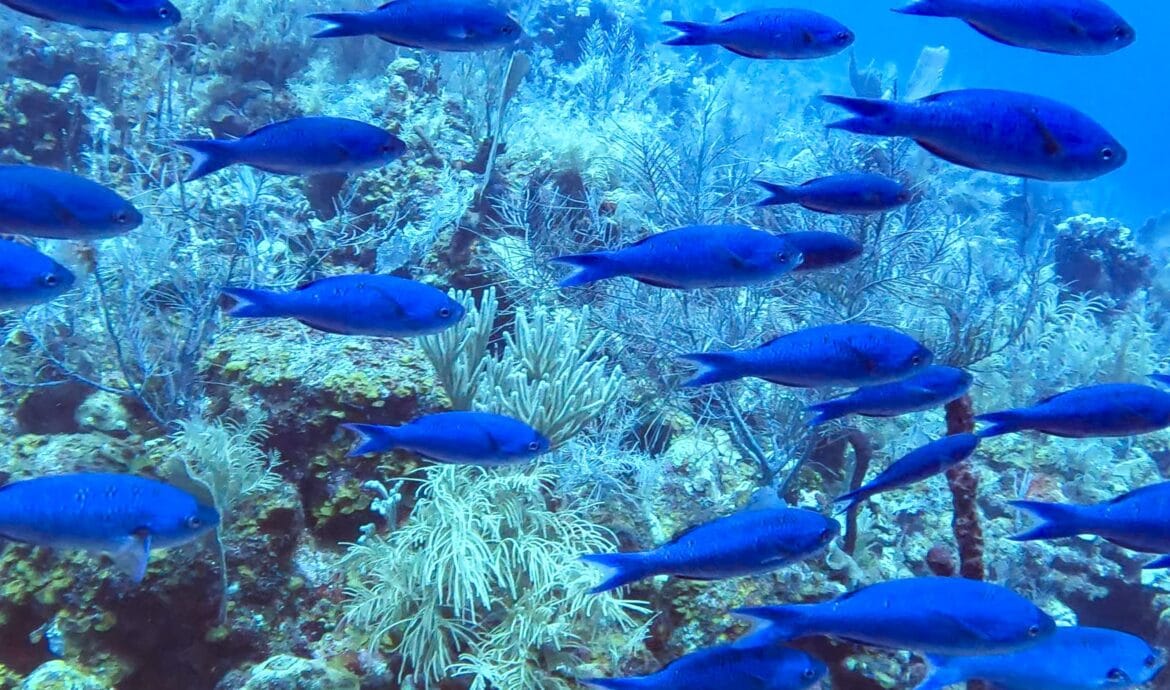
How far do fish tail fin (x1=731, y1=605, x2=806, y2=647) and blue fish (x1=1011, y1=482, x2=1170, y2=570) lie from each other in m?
0.81

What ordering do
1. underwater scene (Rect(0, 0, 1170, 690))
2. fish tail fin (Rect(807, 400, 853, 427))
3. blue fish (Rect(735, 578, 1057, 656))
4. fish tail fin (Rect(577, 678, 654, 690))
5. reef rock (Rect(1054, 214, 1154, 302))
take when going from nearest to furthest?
blue fish (Rect(735, 578, 1057, 656)) < fish tail fin (Rect(577, 678, 654, 690)) < underwater scene (Rect(0, 0, 1170, 690)) < fish tail fin (Rect(807, 400, 853, 427)) < reef rock (Rect(1054, 214, 1154, 302))

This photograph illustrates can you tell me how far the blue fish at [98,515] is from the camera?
7.11 ft

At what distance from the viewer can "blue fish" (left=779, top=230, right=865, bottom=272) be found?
3062 millimetres

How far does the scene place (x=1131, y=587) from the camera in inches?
219

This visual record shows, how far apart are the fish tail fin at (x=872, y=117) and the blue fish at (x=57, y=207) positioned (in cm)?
240

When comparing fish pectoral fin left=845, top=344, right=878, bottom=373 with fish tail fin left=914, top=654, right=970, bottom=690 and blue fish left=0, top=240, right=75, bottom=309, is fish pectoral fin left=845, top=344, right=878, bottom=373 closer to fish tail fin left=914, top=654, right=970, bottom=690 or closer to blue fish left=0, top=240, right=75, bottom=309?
fish tail fin left=914, top=654, right=970, bottom=690

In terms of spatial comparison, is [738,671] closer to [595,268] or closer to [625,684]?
[625,684]

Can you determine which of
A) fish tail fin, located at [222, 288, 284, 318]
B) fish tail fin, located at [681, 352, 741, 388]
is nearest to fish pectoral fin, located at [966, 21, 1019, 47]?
fish tail fin, located at [681, 352, 741, 388]

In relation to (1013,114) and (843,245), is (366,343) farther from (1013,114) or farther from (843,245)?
(1013,114)

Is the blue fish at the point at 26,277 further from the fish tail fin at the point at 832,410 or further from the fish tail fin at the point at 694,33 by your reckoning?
the fish tail fin at the point at 832,410

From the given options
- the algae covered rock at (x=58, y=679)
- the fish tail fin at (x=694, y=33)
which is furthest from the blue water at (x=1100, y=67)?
the algae covered rock at (x=58, y=679)

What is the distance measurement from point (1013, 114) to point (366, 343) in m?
3.83

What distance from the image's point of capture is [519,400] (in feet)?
14.0

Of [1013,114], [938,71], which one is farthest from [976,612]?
[938,71]
